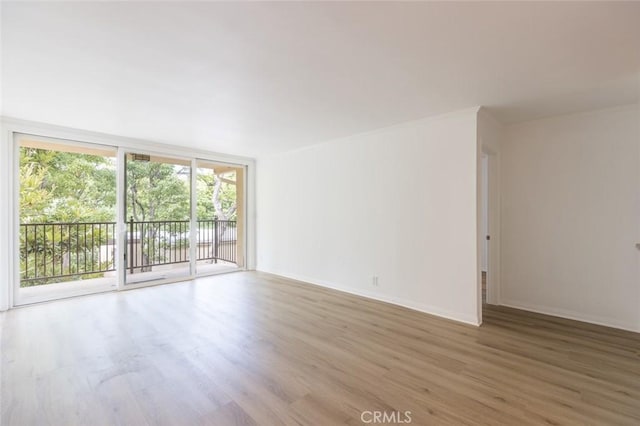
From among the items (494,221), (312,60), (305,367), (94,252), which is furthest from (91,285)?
(494,221)

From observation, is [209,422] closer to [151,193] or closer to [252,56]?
[252,56]

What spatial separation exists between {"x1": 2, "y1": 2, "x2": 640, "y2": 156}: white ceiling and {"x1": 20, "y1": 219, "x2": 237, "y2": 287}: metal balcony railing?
88.8 inches

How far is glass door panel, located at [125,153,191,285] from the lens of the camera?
4746 millimetres

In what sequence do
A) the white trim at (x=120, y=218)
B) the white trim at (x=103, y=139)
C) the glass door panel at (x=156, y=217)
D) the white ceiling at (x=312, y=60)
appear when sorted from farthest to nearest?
1. the glass door panel at (x=156, y=217)
2. the white trim at (x=120, y=218)
3. the white trim at (x=103, y=139)
4. the white ceiling at (x=312, y=60)

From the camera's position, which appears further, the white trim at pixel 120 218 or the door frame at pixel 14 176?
the white trim at pixel 120 218

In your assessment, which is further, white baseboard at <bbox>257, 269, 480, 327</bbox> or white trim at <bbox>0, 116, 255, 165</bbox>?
white trim at <bbox>0, 116, 255, 165</bbox>

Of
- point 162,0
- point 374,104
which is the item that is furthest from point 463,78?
point 162,0

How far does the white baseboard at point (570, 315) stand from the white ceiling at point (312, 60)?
2.36 metres

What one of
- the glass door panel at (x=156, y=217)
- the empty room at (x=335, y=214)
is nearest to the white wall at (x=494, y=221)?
the empty room at (x=335, y=214)

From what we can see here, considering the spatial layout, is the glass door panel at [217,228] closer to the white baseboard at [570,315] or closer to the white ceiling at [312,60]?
the white ceiling at [312,60]

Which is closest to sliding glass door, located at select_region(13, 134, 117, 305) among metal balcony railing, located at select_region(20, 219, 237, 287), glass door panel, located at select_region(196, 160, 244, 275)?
metal balcony railing, located at select_region(20, 219, 237, 287)

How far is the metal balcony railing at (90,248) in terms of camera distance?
15.7 feet

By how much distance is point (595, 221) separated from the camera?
10.7 feet

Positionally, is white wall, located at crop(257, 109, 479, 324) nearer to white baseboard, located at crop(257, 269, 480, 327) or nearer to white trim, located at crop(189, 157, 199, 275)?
white baseboard, located at crop(257, 269, 480, 327)
